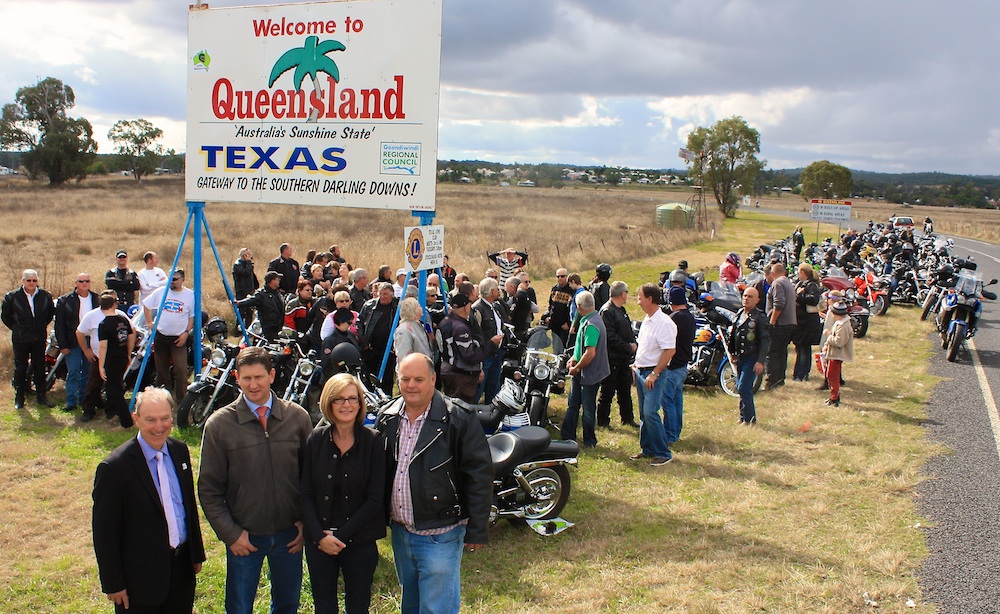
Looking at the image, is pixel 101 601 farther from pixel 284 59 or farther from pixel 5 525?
pixel 284 59

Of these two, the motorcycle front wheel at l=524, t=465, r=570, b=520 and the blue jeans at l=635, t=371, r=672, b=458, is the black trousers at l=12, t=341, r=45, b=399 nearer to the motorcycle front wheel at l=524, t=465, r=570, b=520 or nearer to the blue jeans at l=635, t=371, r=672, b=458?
the motorcycle front wheel at l=524, t=465, r=570, b=520

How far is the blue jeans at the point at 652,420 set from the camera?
6961 mm

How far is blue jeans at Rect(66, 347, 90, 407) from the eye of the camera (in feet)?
27.1

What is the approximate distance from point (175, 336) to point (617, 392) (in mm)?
5235

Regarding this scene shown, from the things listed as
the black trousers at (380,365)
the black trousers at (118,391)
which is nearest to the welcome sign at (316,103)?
the black trousers at (380,365)

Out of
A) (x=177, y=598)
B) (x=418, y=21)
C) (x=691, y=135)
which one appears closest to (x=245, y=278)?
(x=418, y=21)

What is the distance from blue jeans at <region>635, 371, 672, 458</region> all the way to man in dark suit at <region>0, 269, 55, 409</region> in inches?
270

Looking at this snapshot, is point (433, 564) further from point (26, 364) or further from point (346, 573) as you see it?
point (26, 364)

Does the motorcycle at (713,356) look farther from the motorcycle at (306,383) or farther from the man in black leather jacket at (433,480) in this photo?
the man in black leather jacket at (433,480)

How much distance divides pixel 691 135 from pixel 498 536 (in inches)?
2521

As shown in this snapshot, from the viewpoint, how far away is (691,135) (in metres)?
64.6

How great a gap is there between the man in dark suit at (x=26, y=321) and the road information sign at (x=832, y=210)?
77.6ft

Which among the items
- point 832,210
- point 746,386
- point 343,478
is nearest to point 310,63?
point 343,478

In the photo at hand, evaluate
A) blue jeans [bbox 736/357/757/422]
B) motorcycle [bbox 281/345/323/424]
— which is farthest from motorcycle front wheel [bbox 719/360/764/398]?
motorcycle [bbox 281/345/323/424]
